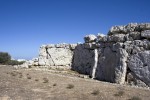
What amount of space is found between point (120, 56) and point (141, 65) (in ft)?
6.39

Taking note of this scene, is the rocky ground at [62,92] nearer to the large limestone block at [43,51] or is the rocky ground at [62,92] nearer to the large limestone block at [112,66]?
the large limestone block at [112,66]

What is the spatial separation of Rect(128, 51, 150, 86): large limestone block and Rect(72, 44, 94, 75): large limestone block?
6.74m

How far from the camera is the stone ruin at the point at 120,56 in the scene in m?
18.2

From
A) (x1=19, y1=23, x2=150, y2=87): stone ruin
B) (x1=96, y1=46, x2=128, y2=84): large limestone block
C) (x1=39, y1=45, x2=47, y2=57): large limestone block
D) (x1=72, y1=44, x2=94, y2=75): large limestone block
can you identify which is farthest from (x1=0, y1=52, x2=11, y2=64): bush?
(x1=96, y1=46, x2=128, y2=84): large limestone block

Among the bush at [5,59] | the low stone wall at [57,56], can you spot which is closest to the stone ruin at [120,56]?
the low stone wall at [57,56]

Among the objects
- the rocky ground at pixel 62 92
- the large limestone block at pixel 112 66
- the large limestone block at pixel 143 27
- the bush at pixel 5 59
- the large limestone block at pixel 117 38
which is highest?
the large limestone block at pixel 143 27

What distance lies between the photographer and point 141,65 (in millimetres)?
18141

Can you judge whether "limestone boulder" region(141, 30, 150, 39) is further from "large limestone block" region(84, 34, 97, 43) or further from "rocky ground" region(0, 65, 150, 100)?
"large limestone block" region(84, 34, 97, 43)

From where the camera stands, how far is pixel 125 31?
830 inches

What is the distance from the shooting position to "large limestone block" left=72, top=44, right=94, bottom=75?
2620cm

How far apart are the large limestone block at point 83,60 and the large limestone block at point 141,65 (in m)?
6.74

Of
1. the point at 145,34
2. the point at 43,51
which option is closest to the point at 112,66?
the point at 145,34

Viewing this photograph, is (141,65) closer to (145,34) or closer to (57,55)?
(145,34)

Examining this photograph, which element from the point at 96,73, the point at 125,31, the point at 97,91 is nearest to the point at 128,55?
the point at 125,31
